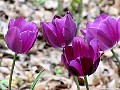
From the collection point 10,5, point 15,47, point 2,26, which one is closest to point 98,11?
point 10,5

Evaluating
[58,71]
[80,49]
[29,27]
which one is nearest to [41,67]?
[58,71]

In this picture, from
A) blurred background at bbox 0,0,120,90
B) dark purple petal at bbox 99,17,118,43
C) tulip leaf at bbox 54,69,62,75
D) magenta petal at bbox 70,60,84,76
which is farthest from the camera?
tulip leaf at bbox 54,69,62,75

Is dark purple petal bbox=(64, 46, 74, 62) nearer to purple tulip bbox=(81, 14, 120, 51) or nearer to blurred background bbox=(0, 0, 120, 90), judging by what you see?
purple tulip bbox=(81, 14, 120, 51)

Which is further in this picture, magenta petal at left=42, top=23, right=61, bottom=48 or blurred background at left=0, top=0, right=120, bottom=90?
blurred background at left=0, top=0, right=120, bottom=90

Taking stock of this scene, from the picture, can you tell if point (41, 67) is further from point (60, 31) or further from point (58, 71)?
point (60, 31)

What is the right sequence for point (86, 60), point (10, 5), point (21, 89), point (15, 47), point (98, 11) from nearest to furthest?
point (86, 60)
point (15, 47)
point (21, 89)
point (10, 5)
point (98, 11)

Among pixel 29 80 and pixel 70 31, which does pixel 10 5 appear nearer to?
pixel 29 80

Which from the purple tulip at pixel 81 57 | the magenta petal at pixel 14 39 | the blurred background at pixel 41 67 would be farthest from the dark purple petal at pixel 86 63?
the blurred background at pixel 41 67

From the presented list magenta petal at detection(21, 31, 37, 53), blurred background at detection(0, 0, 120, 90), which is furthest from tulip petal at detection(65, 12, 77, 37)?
blurred background at detection(0, 0, 120, 90)
